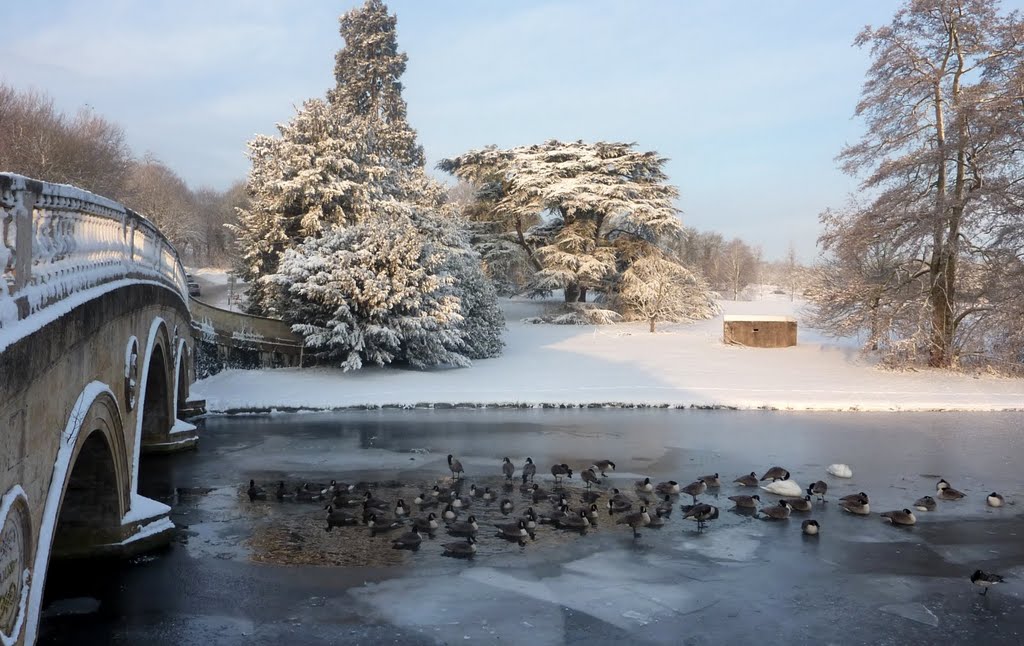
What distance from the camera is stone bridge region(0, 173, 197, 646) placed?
5.81 metres

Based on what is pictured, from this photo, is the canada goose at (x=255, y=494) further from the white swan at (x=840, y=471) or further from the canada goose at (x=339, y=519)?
the white swan at (x=840, y=471)

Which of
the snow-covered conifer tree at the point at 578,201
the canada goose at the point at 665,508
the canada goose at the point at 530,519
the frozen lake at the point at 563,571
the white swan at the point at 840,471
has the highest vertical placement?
the snow-covered conifer tree at the point at 578,201

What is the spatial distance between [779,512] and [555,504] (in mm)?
4060

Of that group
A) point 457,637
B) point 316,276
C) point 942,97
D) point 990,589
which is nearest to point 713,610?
point 457,637

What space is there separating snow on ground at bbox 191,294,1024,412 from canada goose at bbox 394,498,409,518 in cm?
1303

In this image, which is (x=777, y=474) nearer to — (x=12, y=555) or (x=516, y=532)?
(x=516, y=532)

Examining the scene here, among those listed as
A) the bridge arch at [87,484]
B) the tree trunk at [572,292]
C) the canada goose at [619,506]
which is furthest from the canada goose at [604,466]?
the tree trunk at [572,292]

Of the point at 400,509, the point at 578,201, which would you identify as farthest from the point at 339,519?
the point at 578,201

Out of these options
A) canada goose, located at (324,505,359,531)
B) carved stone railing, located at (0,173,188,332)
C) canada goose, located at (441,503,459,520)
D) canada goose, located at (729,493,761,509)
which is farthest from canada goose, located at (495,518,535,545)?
carved stone railing, located at (0,173,188,332)

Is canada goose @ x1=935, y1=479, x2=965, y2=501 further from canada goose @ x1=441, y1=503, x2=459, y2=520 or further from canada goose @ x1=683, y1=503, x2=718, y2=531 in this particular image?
canada goose @ x1=441, y1=503, x2=459, y2=520

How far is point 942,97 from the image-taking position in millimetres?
31000

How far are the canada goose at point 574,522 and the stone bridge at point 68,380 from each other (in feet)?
20.7

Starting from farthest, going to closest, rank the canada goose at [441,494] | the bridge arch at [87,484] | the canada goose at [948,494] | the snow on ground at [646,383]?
the snow on ground at [646,383], the canada goose at [948,494], the canada goose at [441,494], the bridge arch at [87,484]

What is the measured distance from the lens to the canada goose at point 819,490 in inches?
625
